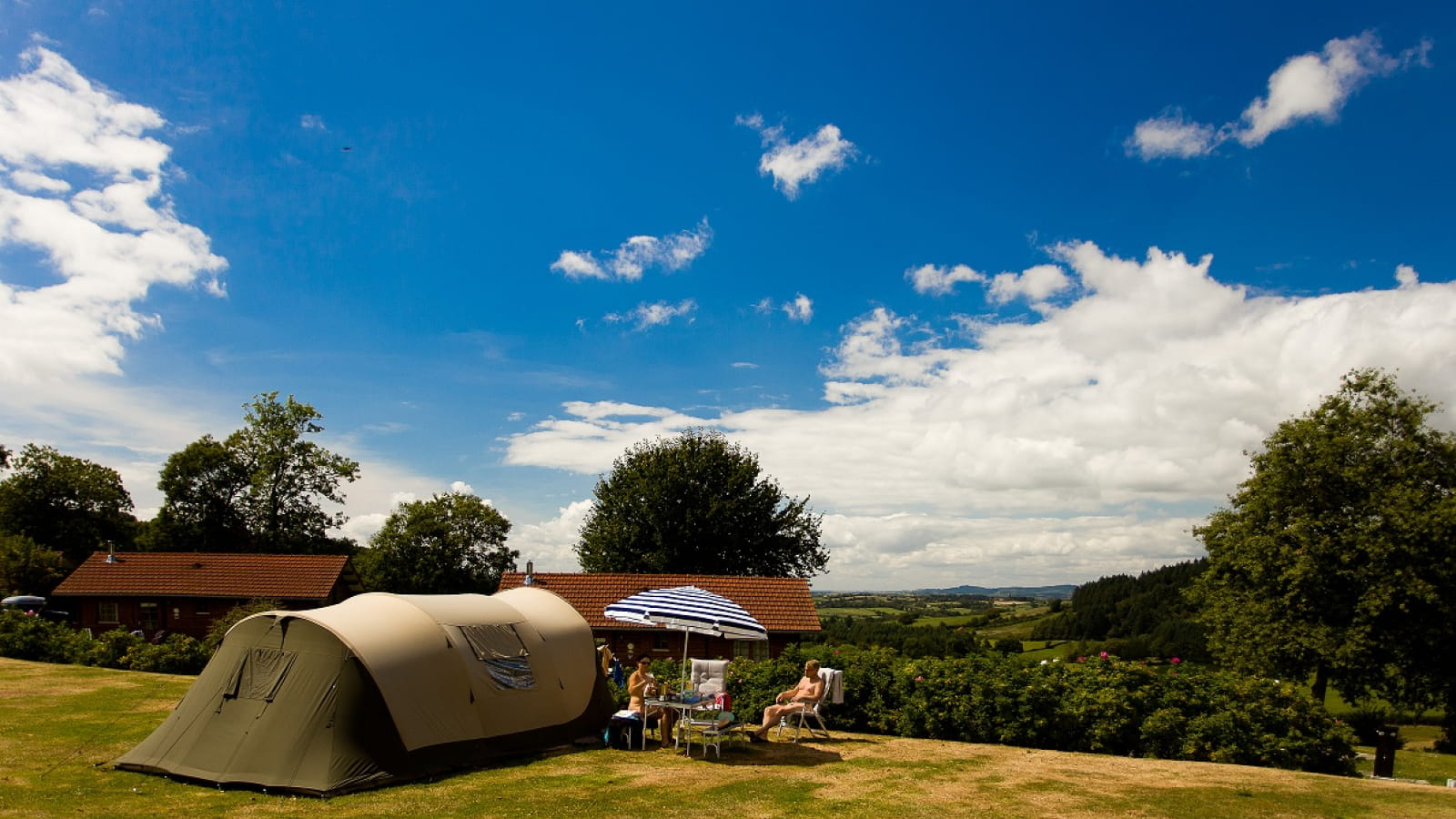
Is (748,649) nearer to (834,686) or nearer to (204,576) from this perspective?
(834,686)

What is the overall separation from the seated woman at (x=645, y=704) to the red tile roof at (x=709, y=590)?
49.4ft

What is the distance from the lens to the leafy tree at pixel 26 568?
40.6m

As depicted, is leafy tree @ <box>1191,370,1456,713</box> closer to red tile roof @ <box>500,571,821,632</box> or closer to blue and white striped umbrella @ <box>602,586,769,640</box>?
red tile roof @ <box>500,571,821,632</box>

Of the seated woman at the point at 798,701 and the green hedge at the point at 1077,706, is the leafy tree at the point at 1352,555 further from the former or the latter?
the seated woman at the point at 798,701

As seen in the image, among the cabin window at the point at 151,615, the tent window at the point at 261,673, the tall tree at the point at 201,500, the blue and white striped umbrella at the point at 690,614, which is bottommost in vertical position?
the cabin window at the point at 151,615

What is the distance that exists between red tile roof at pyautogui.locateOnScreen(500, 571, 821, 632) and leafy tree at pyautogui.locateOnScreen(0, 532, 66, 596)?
90.7 feet

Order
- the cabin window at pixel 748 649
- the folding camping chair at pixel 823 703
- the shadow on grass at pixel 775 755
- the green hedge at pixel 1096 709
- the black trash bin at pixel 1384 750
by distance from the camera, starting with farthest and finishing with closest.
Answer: the cabin window at pixel 748 649 < the folding camping chair at pixel 823 703 < the black trash bin at pixel 1384 750 < the green hedge at pixel 1096 709 < the shadow on grass at pixel 775 755

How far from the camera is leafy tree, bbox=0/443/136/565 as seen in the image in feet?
171

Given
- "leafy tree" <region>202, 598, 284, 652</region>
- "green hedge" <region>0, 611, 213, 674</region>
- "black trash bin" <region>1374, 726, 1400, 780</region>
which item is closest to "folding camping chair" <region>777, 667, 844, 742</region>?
"black trash bin" <region>1374, 726, 1400, 780</region>

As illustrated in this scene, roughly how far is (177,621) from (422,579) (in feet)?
40.5

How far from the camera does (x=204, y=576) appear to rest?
129 ft

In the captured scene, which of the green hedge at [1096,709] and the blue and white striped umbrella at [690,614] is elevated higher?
the blue and white striped umbrella at [690,614]

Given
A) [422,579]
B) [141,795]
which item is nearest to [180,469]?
[422,579]

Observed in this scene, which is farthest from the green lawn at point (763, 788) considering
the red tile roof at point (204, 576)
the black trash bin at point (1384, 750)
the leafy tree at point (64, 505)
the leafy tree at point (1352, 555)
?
the leafy tree at point (64, 505)
